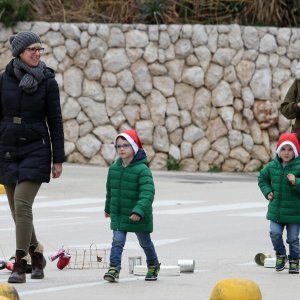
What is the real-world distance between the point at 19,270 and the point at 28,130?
1050mm

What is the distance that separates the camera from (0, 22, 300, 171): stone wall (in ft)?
75.4

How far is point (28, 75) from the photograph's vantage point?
33.3 feet

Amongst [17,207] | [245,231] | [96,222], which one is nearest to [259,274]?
[17,207]

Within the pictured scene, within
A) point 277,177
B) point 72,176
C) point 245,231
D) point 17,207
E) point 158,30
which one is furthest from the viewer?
point 158,30

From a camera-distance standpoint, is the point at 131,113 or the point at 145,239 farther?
the point at 131,113

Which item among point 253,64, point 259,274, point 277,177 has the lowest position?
point 259,274

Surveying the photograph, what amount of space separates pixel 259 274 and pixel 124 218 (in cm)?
125

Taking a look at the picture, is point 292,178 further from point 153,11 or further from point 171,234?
point 153,11

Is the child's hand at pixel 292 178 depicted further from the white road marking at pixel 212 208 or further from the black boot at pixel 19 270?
the white road marking at pixel 212 208

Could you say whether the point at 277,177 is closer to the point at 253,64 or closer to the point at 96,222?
the point at 96,222

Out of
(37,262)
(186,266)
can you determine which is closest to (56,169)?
(37,262)

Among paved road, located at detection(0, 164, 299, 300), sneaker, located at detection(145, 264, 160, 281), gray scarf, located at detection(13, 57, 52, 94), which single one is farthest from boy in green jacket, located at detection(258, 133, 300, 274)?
gray scarf, located at detection(13, 57, 52, 94)

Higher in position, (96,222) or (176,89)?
(176,89)

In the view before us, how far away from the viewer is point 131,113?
23031 mm
